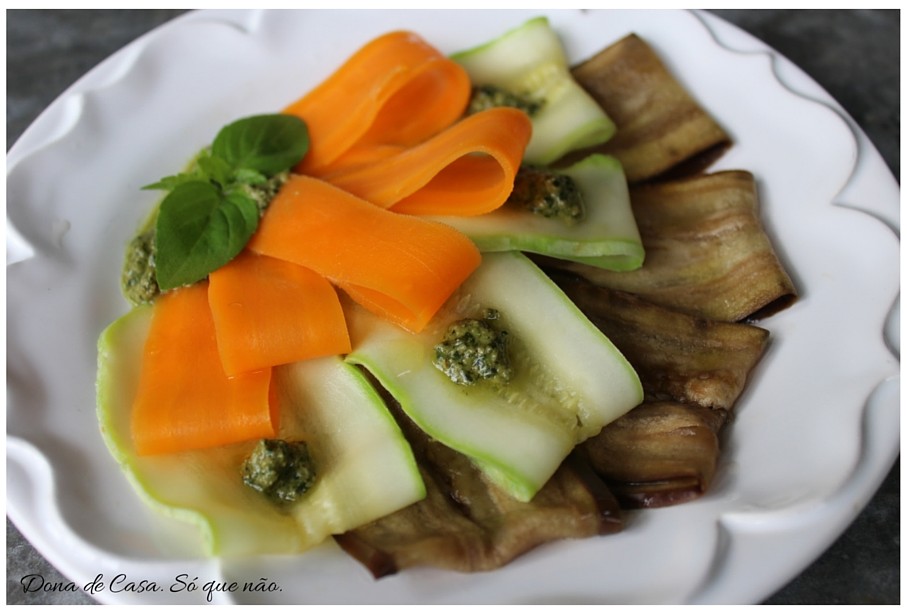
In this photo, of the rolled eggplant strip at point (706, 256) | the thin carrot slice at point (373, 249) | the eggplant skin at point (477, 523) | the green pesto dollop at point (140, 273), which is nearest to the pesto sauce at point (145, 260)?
the green pesto dollop at point (140, 273)

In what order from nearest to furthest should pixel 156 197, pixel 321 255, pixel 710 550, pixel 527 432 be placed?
pixel 710 550, pixel 527 432, pixel 321 255, pixel 156 197

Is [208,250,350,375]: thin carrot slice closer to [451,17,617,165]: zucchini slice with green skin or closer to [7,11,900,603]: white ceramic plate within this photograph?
[7,11,900,603]: white ceramic plate

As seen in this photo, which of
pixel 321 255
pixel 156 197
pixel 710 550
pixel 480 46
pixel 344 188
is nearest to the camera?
pixel 710 550

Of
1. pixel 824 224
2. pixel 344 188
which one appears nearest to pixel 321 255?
pixel 344 188

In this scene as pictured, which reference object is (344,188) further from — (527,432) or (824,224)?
(824,224)

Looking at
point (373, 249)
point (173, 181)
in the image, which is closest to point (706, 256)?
point (373, 249)

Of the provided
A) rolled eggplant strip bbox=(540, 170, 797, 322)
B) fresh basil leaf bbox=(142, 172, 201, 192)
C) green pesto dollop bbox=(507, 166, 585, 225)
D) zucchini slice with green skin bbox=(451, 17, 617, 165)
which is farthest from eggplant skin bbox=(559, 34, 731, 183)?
fresh basil leaf bbox=(142, 172, 201, 192)

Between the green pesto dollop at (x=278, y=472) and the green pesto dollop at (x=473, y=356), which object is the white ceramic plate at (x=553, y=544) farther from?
the green pesto dollop at (x=473, y=356)
